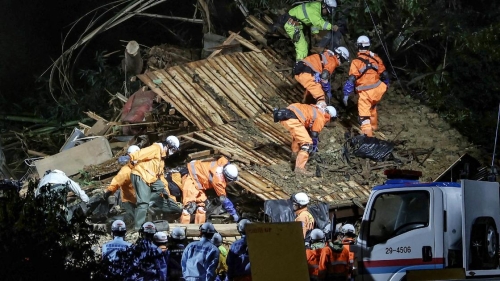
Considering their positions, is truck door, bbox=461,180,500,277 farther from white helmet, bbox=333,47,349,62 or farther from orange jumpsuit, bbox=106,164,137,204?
white helmet, bbox=333,47,349,62

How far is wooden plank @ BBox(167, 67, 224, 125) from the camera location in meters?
18.4

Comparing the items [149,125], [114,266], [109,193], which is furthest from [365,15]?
[114,266]


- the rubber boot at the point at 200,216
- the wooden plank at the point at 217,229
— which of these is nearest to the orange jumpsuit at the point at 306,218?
the wooden plank at the point at 217,229

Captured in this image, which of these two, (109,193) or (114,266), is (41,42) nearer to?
(109,193)

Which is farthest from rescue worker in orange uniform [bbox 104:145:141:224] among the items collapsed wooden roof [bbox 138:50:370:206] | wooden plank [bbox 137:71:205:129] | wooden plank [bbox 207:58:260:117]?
wooden plank [bbox 207:58:260:117]

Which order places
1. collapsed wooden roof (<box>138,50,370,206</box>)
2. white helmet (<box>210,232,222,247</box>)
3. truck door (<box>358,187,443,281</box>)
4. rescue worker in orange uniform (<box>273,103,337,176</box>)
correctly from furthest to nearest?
1. rescue worker in orange uniform (<box>273,103,337,176</box>)
2. collapsed wooden roof (<box>138,50,370,206</box>)
3. white helmet (<box>210,232,222,247</box>)
4. truck door (<box>358,187,443,281</box>)

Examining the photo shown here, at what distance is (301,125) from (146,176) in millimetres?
2946

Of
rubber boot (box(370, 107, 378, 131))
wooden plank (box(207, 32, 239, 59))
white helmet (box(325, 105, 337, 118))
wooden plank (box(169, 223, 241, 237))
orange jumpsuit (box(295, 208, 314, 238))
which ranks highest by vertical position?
wooden plank (box(207, 32, 239, 59))

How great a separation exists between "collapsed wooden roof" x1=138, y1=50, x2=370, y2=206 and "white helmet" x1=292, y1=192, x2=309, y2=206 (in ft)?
2.33

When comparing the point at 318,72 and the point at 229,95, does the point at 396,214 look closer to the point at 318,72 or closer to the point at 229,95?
the point at 318,72

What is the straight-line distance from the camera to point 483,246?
34.8ft

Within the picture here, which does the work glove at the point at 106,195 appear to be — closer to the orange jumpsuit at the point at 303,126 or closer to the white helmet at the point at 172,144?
the white helmet at the point at 172,144

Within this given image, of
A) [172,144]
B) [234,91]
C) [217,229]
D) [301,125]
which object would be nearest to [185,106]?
[234,91]

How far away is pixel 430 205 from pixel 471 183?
0.63 m
